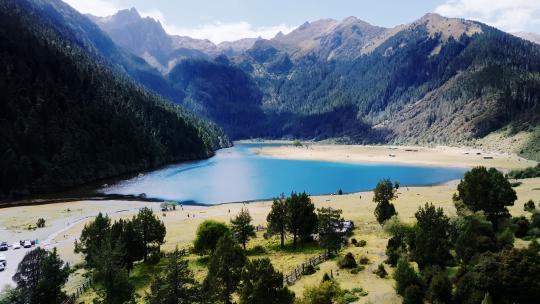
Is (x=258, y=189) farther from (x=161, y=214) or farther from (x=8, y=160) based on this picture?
(x=8, y=160)

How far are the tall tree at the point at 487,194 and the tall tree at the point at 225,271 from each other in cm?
3884

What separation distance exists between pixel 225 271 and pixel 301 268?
15320 mm

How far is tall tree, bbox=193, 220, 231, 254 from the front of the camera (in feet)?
218

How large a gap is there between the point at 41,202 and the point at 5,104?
59.1m

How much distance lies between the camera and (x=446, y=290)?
128 feet

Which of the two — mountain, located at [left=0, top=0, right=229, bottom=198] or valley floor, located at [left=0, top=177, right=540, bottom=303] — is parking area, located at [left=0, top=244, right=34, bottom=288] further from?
mountain, located at [left=0, top=0, right=229, bottom=198]

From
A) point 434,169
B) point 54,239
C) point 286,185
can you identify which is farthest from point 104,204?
point 434,169

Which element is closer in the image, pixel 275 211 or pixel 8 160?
pixel 275 211

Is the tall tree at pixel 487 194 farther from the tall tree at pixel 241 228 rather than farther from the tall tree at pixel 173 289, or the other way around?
the tall tree at pixel 173 289

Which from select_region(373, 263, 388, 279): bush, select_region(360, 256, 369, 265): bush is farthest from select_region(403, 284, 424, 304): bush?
select_region(360, 256, 369, 265): bush

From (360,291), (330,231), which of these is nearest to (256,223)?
(330,231)

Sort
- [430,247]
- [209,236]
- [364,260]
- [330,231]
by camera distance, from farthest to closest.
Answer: [209,236]
[330,231]
[364,260]
[430,247]

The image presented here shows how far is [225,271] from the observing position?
146 feet

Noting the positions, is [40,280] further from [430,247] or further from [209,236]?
[430,247]
